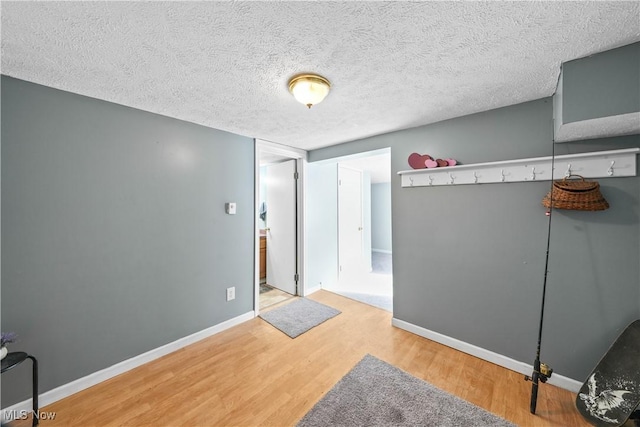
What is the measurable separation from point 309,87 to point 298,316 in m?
2.48

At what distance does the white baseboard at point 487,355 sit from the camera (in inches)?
69.1

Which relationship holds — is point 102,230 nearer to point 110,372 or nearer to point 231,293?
point 110,372

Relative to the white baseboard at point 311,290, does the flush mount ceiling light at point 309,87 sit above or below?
above

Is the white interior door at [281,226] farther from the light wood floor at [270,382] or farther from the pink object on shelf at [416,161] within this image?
the pink object on shelf at [416,161]

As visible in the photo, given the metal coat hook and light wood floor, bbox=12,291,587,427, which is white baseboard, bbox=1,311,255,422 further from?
the metal coat hook

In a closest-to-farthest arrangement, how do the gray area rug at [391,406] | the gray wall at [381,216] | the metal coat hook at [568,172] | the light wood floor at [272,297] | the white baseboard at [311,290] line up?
the gray area rug at [391,406], the metal coat hook at [568,172], the light wood floor at [272,297], the white baseboard at [311,290], the gray wall at [381,216]

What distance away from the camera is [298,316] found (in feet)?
9.60

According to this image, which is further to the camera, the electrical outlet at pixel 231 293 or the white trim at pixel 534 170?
the electrical outlet at pixel 231 293

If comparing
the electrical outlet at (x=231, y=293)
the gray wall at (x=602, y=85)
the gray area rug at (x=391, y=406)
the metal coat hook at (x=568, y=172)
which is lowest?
the gray area rug at (x=391, y=406)

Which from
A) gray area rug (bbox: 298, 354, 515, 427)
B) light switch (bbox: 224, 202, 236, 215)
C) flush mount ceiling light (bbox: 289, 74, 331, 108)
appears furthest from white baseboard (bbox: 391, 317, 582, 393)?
flush mount ceiling light (bbox: 289, 74, 331, 108)

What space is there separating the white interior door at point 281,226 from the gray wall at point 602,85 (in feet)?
9.42

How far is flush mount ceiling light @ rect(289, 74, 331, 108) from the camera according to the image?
4.96 feet

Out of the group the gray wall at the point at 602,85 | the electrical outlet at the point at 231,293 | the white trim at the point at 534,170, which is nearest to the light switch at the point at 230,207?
the electrical outlet at the point at 231,293

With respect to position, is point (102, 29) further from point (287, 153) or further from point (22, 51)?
point (287, 153)
